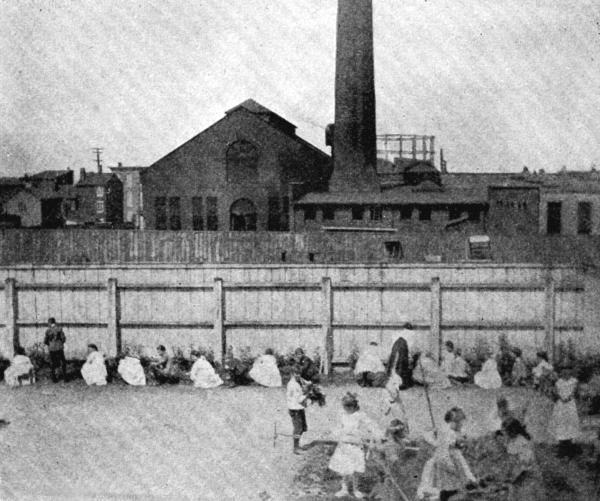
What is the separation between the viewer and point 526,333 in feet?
51.6

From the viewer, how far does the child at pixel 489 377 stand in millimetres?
14820

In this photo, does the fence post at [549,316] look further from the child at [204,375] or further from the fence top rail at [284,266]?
the child at [204,375]

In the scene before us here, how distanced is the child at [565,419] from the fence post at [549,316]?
449 cm

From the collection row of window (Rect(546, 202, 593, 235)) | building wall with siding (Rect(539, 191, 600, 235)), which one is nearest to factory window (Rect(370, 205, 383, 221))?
row of window (Rect(546, 202, 593, 235))

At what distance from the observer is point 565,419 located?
10867mm

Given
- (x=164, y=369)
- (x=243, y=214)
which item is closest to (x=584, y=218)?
(x=243, y=214)

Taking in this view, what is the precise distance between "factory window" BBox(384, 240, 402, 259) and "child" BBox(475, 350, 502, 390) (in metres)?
15.5

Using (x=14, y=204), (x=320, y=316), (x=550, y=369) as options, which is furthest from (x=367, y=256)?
(x=14, y=204)

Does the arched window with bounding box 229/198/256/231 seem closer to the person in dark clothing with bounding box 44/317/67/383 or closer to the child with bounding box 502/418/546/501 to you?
the person in dark clothing with bounding box 44/317/67/383

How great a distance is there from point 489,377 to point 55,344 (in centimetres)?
979

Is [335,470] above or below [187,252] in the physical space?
below

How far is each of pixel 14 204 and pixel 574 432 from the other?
6884 centimetres

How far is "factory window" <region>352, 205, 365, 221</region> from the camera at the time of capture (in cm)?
3931

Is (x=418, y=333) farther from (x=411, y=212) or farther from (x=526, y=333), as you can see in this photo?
(x=411, y=212)
